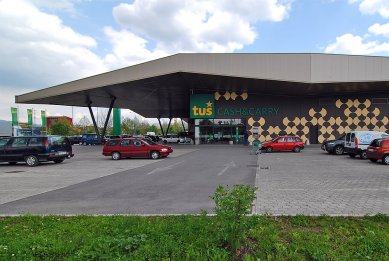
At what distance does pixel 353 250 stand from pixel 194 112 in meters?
32.2

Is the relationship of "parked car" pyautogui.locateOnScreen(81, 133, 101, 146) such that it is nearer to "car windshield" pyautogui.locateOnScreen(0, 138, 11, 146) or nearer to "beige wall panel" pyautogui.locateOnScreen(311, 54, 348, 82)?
"car windshield" pyautogui.locateOnScreen(0, 138, 11, 146)

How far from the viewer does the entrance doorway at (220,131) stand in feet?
119

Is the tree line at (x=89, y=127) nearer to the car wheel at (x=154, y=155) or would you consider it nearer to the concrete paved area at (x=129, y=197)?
the car wheel at (x=154, y=155)

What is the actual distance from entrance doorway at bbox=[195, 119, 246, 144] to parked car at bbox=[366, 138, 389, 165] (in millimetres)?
20233

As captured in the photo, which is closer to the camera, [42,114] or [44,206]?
[44,206]

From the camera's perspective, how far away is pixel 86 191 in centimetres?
881

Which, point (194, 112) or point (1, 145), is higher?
point (194, 112)

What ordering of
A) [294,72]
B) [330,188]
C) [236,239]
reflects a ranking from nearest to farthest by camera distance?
[236,239], [330,188], [294,72]

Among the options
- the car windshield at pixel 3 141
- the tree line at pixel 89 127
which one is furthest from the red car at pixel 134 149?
the tree line at pixel 89 127

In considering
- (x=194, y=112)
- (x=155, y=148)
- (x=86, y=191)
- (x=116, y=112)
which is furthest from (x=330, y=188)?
(x=116, y=112)

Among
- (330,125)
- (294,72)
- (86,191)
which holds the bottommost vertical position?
(86,191)

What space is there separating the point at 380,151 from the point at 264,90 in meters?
19.6

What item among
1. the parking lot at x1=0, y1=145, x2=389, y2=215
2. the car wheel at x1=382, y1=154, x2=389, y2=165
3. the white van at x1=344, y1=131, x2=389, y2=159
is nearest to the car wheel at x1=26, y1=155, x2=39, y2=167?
the parking lot at x1=0, y1=145, x2=389, y2=215

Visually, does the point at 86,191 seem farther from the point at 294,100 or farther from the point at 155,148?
the point at 294,100
